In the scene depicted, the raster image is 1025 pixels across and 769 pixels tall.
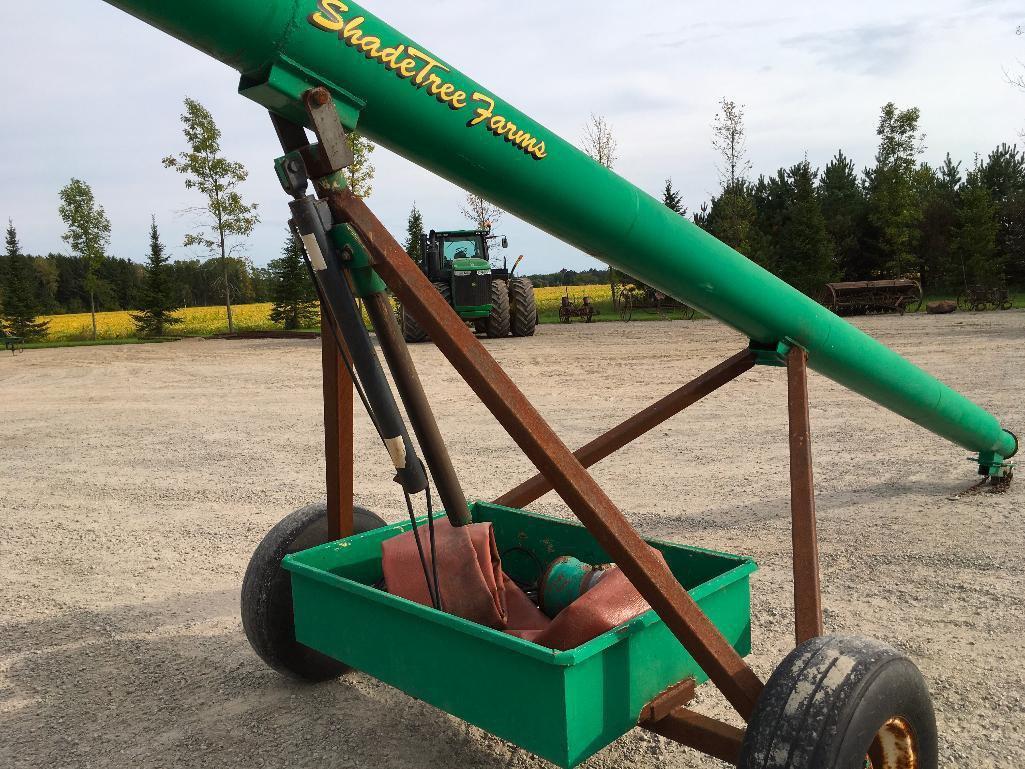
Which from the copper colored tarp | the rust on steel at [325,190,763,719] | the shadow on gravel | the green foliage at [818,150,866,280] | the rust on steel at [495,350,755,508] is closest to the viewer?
the rust on steel at [325,190,763,719]

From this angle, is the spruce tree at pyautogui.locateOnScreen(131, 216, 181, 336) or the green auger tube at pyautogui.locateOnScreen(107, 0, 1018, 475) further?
the spruce tree at pyautogui.locateOnScreen(131, 216, 181, 336)

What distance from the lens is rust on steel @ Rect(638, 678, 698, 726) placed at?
2.20 meters

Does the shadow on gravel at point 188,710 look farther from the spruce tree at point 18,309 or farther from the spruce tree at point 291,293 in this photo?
the spruce tree at point 18,309

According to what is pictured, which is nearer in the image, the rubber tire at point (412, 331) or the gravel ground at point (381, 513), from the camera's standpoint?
the gravel ground at point (381, 513)

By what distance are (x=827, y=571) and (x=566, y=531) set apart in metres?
1.77

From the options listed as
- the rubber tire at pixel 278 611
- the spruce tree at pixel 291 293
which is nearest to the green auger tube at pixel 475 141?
the rubber tire at pixel 278 611

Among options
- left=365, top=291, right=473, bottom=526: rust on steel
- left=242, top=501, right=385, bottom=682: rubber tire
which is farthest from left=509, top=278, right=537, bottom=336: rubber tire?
left=365, top=291, right=473, bottom=526: rust on steel

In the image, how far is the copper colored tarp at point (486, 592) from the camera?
239cm

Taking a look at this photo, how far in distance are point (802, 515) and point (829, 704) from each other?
0.97m

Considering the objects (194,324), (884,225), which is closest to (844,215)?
(884,225)

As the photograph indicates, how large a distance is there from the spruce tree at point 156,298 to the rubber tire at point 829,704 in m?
29.1

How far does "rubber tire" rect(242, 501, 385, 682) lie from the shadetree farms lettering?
180 cm

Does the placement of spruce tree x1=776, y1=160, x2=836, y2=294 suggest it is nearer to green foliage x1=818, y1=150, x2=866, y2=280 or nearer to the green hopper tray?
green foliage x1=818, y1=150, x2=866, y2=280

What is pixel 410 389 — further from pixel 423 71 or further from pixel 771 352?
pixel 771 352
